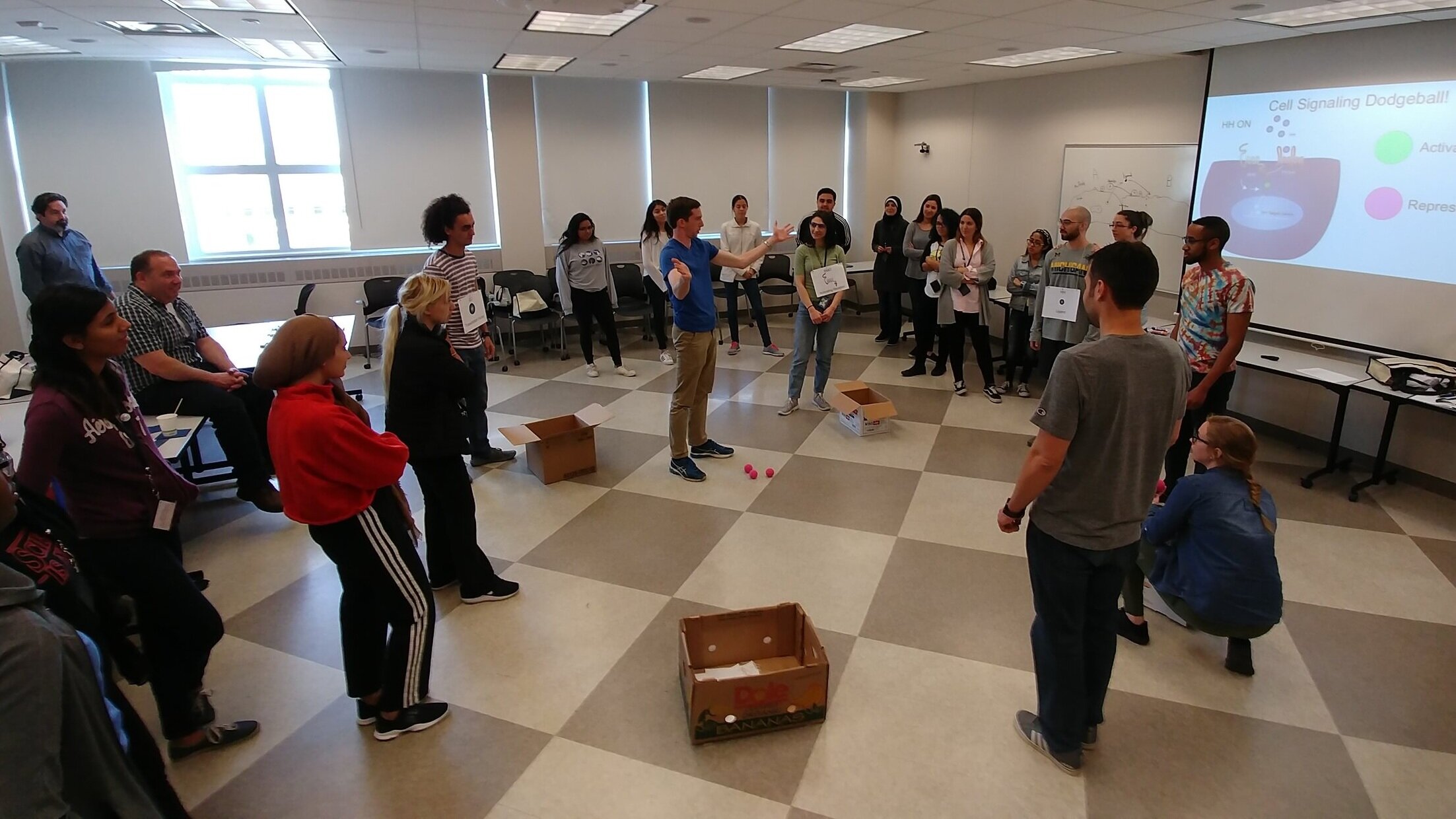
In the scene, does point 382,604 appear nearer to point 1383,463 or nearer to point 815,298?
point 815,298

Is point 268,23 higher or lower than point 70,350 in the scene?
higher

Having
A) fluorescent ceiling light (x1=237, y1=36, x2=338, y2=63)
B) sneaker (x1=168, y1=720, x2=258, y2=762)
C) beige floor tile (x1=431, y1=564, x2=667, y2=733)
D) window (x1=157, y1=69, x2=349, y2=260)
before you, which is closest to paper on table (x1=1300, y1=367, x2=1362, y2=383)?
beige floor tile (x1=431, y1=564, x2=667, y2=733)

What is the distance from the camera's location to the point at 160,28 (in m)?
4.90

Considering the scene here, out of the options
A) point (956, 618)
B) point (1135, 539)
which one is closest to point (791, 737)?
point (956, 618)

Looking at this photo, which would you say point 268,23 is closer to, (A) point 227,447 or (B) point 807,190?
(A) point 227,447

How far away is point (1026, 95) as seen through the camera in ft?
25.1

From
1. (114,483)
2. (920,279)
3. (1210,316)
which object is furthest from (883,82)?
(114,483)

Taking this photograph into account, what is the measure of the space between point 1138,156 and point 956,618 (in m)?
5.27

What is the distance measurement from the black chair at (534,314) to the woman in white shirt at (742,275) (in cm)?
176

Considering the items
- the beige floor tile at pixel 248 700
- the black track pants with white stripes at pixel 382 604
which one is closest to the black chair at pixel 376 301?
the beige floor tile at pixel 248 700

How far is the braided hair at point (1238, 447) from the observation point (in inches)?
103

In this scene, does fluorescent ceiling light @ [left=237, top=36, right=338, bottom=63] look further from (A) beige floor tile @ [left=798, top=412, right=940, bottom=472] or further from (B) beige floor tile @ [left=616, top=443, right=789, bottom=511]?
(A) beige floor tile @ [left=798, top=412, right=940, bottom=472]

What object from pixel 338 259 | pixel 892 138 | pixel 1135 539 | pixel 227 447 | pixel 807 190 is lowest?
pixel 227 447

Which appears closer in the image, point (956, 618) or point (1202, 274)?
point (956, 618)
